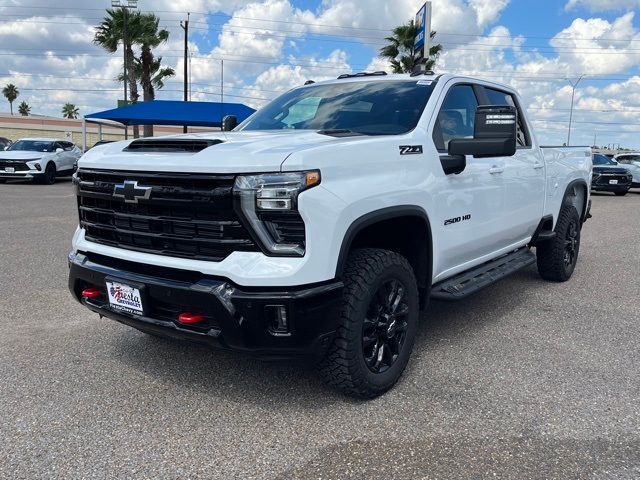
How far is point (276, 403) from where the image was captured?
3.22 m

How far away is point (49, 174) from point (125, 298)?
19.0 m

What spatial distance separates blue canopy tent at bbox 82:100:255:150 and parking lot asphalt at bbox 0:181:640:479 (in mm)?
17520

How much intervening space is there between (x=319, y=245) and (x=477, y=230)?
6.27ft

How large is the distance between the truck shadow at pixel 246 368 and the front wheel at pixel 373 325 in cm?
18

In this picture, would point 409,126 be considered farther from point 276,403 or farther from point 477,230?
point 276,403

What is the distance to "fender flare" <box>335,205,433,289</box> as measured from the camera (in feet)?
9.34

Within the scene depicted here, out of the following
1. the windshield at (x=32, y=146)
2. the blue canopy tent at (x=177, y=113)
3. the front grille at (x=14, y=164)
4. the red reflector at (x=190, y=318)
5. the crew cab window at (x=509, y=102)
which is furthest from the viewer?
the blue canopy tent at (x=177, y=113)

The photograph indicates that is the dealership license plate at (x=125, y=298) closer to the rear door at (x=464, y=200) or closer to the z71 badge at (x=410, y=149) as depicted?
the z71 badge at (x=410, y=149)

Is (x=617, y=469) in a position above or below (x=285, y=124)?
below

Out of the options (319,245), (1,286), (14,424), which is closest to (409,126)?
(319,245)

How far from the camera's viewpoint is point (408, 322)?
3.42 m

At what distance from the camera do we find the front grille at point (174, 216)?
2729 mm

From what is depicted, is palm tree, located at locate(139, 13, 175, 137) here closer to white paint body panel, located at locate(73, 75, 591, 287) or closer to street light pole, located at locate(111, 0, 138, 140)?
street light pole, located at locate(111, 0, 138, 140)

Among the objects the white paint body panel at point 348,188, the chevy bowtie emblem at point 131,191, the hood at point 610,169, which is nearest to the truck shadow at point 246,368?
the white paint body panel at point 348,188
